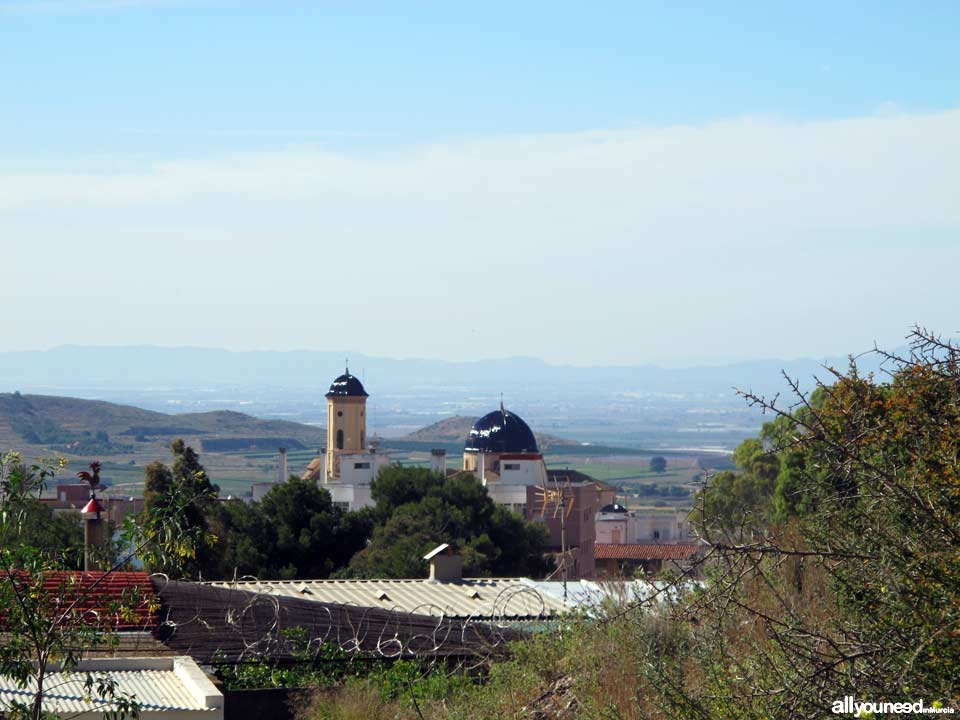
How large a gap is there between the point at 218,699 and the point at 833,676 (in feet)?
21.6

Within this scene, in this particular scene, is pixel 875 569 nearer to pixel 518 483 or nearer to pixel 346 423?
pixel 518 483

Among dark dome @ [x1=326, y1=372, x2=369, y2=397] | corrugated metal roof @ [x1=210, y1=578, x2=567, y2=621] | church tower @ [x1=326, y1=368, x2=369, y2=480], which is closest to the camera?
corrugated metal roof @ [x1=210, y1=578, x2=567, y2=621]

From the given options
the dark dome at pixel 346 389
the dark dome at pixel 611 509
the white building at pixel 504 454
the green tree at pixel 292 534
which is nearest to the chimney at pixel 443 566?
the green tree at pixel 292 534

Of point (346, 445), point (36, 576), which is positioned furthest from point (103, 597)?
point (346, 445)

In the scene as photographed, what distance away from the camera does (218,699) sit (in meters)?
11.6

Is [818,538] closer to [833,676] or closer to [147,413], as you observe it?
[833,676]

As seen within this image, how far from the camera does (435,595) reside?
62.9ft

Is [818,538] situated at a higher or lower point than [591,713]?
higher

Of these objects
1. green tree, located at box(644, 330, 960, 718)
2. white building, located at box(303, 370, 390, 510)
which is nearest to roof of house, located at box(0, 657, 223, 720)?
green tree, located at box(644, 330, 960, 718)

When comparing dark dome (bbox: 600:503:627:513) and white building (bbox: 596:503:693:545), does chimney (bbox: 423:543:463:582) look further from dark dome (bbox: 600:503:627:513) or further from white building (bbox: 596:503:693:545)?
dark dome (bbox: 600:503:627:513)

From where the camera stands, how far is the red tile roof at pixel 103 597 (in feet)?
27.3

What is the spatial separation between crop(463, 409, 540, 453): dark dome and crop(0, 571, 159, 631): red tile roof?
51.9 meters

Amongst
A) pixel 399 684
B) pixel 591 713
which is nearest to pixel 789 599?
pixel 591 713

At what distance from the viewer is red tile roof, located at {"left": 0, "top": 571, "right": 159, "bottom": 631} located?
833cm
